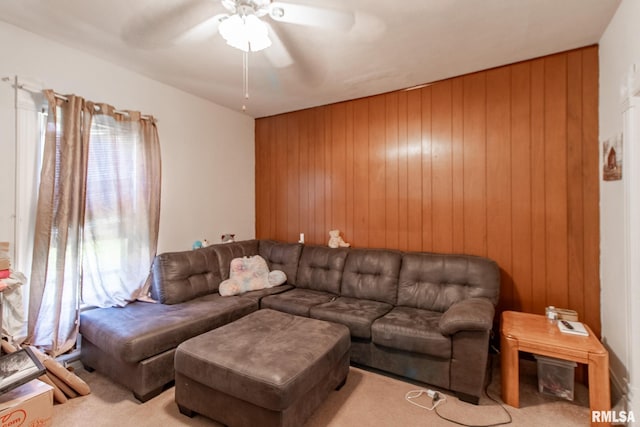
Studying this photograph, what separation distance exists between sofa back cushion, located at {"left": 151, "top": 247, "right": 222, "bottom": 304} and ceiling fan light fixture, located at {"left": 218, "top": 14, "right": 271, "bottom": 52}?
2.06m

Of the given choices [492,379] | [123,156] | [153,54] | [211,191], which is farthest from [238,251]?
[492,379]

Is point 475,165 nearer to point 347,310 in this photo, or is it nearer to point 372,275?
A: point 372,275

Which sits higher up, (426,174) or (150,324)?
(426,174)

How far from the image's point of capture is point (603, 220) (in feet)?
7.61

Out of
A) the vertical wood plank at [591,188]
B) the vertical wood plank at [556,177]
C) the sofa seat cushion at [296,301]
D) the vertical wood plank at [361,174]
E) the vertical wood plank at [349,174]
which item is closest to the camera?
the vertical wood plank at [591,188]

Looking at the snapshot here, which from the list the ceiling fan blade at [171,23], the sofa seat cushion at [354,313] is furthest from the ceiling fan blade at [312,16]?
the sofa seat cushion at [354,313]

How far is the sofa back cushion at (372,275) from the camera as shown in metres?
2.94

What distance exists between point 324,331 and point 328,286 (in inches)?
42.1

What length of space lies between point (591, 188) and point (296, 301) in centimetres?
263

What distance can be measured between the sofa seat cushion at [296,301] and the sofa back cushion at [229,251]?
0.62 meters

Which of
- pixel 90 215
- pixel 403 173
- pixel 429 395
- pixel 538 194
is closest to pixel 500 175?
pixel 538 194

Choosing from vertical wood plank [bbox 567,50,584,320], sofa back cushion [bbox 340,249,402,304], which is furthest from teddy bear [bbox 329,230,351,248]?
vertical wood plank [bbox 567,50,584,320]

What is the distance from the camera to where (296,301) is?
Answer: 2.91 meters

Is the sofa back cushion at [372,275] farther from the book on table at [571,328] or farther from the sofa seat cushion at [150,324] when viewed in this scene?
the book on table at [571,328]
